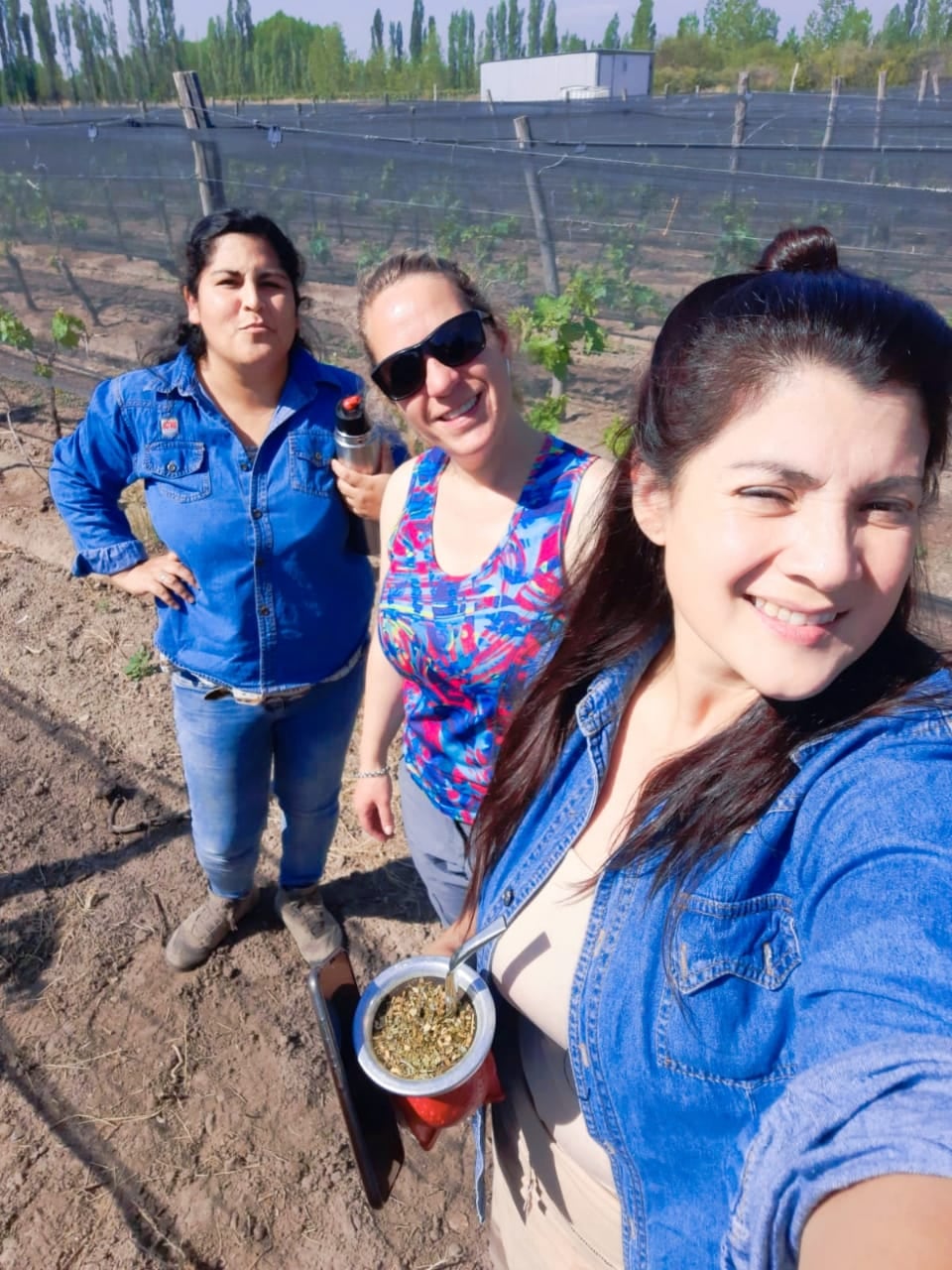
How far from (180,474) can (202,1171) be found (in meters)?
1.77

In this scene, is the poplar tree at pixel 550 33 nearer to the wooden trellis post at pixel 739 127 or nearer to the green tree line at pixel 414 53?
the green tree line at pixel 414 53

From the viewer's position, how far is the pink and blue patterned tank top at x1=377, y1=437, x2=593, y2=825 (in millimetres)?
1512

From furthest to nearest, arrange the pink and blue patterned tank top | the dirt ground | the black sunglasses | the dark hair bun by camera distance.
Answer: the dirt ground, the black sunglasses, the pink and blue patterned tank top, the dark hair bun

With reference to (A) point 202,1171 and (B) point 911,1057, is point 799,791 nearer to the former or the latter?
(B) point 911,1057

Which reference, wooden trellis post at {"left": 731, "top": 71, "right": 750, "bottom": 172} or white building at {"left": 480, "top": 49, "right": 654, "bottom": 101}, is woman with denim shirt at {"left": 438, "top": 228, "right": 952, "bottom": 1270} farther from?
white building at {"left": 480, "top": 49, "right": 654, "bottom": 101}

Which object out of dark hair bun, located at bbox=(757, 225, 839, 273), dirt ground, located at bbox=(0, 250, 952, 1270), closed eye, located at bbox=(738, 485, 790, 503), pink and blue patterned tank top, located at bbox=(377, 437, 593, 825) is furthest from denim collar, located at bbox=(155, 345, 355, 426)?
dirt ground, located at bbox=(0, 250, 952, 1270)

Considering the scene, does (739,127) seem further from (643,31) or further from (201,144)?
(643,31)

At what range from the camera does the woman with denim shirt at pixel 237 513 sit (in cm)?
202

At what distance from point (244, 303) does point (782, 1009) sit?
1.78 m

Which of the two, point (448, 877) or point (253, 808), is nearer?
point (448, 877)

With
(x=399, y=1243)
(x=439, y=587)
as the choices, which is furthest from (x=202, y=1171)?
(x=439, y=587)

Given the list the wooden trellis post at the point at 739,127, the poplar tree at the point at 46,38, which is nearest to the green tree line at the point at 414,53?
the poplar tree at the point at 46,38

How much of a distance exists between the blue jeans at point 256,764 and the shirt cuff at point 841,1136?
5.51 ft

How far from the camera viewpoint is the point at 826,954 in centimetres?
81
